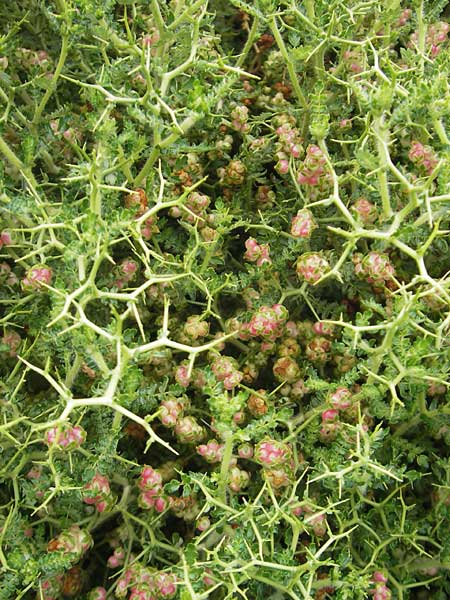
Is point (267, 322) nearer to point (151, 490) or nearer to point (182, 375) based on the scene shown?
point (182, 375)

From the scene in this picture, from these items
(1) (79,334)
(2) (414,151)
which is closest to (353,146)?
(2) (414,151)

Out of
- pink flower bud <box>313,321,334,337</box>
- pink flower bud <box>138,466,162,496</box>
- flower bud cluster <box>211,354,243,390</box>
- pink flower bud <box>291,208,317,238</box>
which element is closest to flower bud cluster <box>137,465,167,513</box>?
pink flower bud <box>138,466,162,496</box>

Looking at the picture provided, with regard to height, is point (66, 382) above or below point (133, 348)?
below

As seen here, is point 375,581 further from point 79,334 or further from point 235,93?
point 235,93

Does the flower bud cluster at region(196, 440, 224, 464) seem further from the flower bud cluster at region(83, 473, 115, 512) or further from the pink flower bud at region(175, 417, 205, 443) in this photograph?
the flower bud cluster at region(83, 473, 115, 512)

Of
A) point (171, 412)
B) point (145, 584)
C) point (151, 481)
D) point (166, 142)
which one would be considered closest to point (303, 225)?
point (166, 142)

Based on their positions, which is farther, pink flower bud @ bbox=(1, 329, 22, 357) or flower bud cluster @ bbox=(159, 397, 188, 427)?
pink flower bud @ bbox=(1, 329, 22, 357)

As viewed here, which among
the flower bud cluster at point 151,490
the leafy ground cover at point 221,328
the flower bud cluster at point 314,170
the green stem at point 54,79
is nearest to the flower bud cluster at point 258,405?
the leafy ground cover at point 221,328
